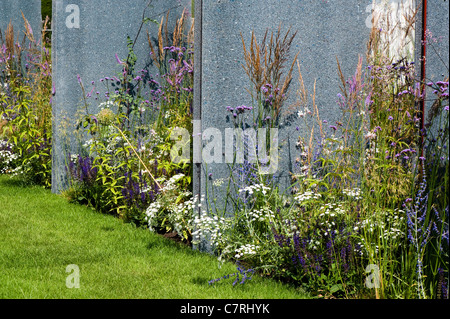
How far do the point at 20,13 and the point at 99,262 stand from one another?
4907mm

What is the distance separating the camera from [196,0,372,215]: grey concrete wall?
3.51 metres

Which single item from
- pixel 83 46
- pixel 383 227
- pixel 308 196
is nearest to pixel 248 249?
pixel 308 196

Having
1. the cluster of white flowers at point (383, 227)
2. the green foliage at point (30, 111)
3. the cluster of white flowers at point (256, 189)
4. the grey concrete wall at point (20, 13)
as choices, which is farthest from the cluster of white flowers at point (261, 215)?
the grey concrete wall at point (20, 13)

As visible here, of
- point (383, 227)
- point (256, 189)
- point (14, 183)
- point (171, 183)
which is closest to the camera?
point (383, 227)

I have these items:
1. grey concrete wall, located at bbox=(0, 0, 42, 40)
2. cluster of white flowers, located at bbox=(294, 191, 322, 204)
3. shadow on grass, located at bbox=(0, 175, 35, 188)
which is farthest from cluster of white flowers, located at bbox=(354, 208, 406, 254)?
grey concrete wall, located at bbox=(0, 0, 42, 40)

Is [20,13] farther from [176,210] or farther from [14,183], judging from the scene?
[176,210]

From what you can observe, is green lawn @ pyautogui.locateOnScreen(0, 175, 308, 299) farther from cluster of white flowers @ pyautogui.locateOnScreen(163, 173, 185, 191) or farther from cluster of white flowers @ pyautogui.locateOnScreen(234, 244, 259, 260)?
cluster of white flowers @ pyautogui.locateOnScreen(163, 173, 185, 191)

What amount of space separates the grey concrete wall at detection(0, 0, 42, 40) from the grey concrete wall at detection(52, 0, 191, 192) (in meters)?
1.56

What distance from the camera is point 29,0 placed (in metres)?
6.81

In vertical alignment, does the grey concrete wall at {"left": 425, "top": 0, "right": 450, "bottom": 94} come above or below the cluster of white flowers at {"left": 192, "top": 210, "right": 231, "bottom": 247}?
above

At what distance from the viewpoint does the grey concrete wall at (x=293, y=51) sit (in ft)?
11.5

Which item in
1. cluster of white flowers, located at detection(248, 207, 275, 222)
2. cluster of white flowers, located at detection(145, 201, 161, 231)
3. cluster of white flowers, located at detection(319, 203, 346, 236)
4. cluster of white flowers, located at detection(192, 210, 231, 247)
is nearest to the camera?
cluster of white flowers, located at detection(319, 203, 346, 236)

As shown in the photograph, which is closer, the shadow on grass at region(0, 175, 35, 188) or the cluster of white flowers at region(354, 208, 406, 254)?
the cluster of white flowers at region(354, 208, 406, 254)

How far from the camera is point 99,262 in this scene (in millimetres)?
3334
